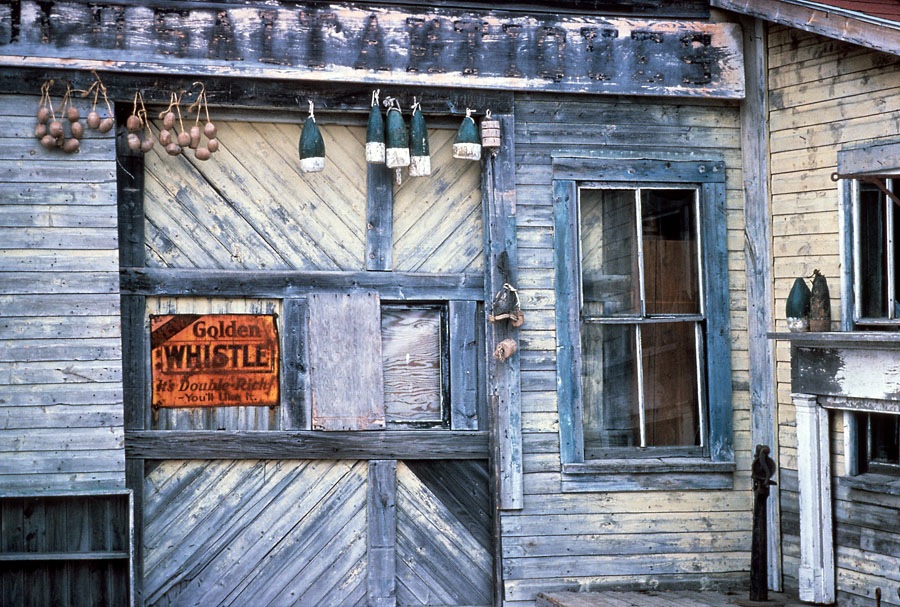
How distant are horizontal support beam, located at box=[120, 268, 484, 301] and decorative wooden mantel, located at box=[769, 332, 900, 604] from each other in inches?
81.9

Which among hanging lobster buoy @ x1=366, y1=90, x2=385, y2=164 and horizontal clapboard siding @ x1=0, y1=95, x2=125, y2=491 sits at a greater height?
hanging lobster buoy @ x1=366, y1=90, x2=385, y2=164

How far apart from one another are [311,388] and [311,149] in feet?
5.07

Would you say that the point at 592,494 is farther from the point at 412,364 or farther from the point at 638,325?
the point at 412,364

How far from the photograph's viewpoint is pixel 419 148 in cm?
733

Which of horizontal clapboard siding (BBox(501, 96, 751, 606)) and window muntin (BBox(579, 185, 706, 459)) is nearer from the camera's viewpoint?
horizontal clapboard siding (BBox(501, 96, 751, 606))

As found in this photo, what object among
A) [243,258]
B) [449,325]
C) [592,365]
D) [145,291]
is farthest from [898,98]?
[145,291]

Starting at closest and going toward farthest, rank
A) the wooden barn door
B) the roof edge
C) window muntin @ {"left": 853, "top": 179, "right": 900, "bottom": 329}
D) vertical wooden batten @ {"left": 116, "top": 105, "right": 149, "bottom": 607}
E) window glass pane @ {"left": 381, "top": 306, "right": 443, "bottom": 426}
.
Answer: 1. the roof edge
2. window muntin @ {"left": 853, "top": 179, "right": 900, "bottom": 329}
3. vertical wooden batten @ {"left": 116, "top": 105, "right": 149, "bottom": 607}
4. the wooden barn door
5. window glass pane @ {"left": 381, "top": 306, "right": 443, "bottom": 426}

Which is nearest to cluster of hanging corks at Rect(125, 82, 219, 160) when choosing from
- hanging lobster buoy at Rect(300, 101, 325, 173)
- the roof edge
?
hanging lobster buoy at Rect(300, 101, 325, 173)

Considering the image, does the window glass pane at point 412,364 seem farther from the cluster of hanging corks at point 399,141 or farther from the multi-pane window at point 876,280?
the multi-pane window at point 876,280

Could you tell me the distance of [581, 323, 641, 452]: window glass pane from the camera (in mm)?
7727

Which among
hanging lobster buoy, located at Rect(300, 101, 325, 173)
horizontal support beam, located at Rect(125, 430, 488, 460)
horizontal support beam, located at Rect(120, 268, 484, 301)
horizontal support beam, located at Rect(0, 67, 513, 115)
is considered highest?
horizontal support beam, located at Rect(0, 67, 513, 115)

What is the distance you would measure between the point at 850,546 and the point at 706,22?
3601mm

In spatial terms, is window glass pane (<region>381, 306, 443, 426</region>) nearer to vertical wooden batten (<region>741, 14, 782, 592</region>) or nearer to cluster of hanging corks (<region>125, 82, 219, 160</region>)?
cluster of hanging corks (<region>125, 82, 219, 160</region>)

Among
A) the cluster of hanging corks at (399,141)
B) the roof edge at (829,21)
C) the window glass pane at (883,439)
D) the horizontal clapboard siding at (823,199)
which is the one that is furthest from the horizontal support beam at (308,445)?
the roof edge at (829,21)
